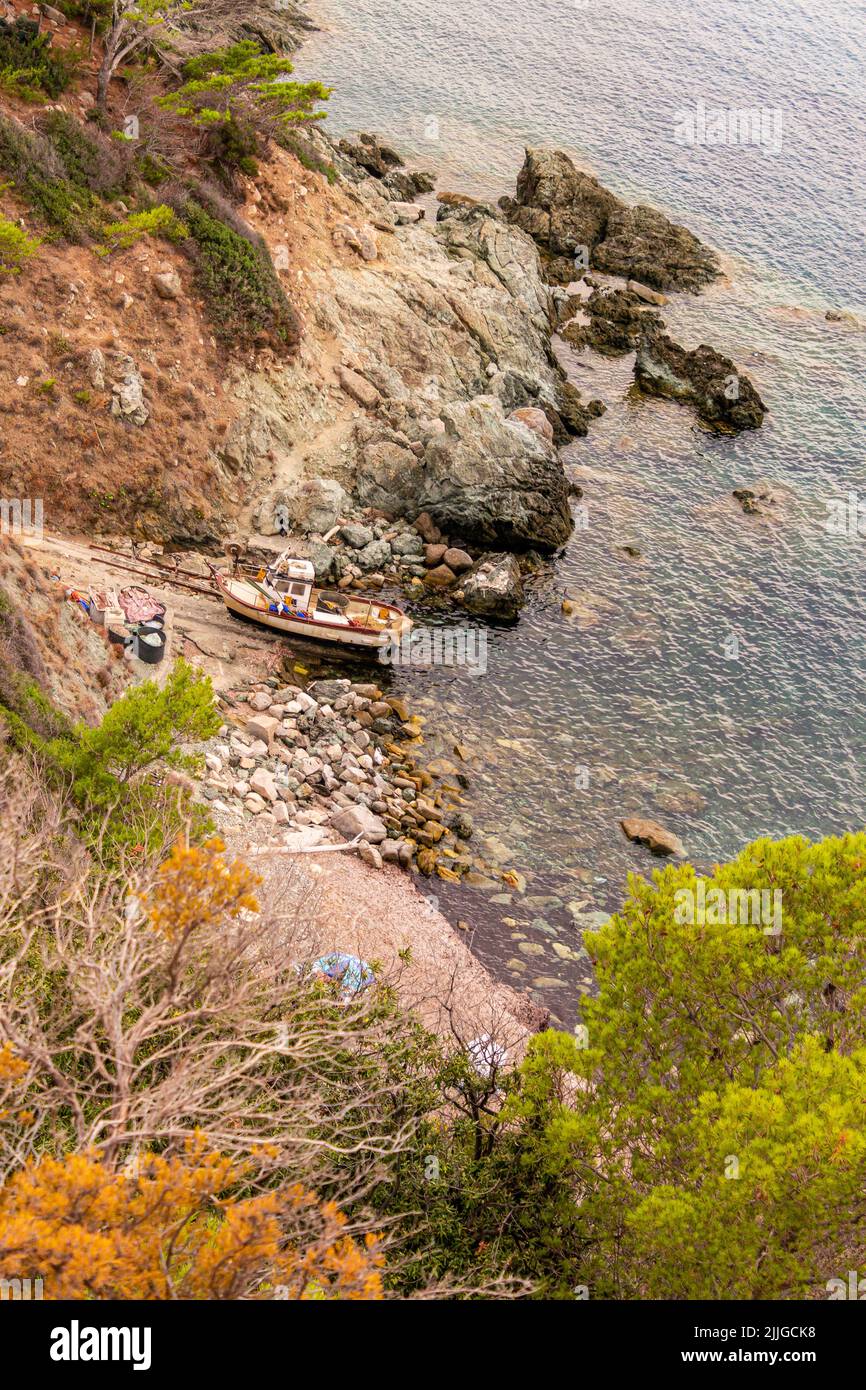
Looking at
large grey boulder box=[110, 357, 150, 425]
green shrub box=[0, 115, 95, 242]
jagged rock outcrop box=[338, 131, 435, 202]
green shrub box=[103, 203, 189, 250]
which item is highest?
jagged rock outcrop box=[338, 131, 435, 202]

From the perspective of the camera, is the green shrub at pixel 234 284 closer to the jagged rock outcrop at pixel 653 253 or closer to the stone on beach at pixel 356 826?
the stone on beach at pixel 356 826

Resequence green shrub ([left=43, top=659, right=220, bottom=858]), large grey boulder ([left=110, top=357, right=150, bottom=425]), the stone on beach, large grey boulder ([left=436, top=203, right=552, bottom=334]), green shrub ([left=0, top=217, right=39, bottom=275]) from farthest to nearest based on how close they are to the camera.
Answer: large grey boulder ([left=436, top=203, right=552, bottom=334]) → large grey boulder ([left=110, top=357, right=150, bottom=425]) → green shrub ([left=0, top=217, right=39, bottom=275]) → the stone on beach → green shrub ([left=43, top=659, right=220, bottom=858])

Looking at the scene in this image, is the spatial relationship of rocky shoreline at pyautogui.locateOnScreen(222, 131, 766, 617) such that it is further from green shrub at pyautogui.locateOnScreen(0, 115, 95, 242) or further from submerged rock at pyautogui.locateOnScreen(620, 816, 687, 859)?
submerged rock at pyautogui.locateOnScreen(620, 816, 687, 859)

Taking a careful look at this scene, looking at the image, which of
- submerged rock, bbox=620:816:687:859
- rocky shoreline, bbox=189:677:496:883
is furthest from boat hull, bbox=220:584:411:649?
submerged rock, bbox=620:816:687:859

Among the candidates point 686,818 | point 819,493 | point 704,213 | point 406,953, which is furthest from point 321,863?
point 704,213

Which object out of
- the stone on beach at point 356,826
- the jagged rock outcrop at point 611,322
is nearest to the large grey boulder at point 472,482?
the stone on beach at point 356,826

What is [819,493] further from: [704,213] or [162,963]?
[162,963]

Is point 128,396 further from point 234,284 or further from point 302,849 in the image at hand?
point 302,849
